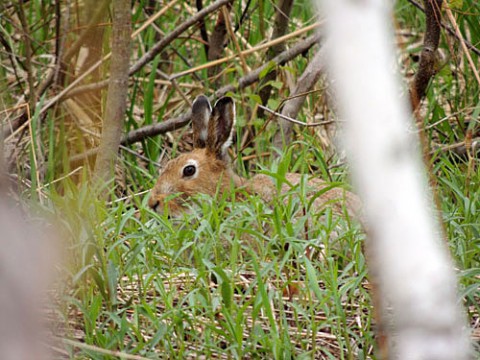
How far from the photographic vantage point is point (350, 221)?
4.18 metres

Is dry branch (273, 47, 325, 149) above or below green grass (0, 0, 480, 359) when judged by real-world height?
above

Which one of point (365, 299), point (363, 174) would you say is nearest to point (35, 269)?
point (363, 174)

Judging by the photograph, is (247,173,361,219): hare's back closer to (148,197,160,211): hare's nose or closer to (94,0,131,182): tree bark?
(148,197,160,211): hare's nose

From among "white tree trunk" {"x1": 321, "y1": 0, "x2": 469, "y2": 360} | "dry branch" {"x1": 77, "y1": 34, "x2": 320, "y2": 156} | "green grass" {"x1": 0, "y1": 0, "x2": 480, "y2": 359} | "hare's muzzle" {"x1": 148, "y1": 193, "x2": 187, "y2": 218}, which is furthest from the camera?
Answer: "dry branch" {"x1": 77, "y1": 34, "x2": 320, "y2": 156}

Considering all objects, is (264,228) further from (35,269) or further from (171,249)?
(35,269)

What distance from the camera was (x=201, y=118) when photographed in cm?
582

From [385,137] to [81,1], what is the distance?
601cm

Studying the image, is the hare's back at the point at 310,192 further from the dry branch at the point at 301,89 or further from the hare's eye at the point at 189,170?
the dry branch at the point at 301,89

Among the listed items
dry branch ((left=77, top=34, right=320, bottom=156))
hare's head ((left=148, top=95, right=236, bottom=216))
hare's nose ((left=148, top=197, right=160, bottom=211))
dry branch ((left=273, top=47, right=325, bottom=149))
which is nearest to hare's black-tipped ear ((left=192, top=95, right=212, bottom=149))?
hare's head ((left=148, top=95, right=236, bottom=216))

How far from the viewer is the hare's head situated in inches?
217

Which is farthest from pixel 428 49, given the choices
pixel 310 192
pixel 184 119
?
pixel 184 119

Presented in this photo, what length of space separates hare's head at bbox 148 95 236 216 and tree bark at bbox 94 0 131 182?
569mm

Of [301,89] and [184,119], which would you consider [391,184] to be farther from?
[184,119]

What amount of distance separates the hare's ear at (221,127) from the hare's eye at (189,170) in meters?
0.21
